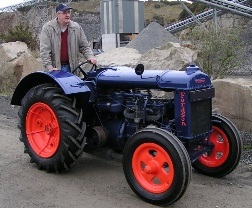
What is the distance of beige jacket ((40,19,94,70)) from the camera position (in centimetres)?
584

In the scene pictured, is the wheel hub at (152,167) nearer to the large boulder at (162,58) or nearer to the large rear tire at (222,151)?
the large rear tire at (222,151)

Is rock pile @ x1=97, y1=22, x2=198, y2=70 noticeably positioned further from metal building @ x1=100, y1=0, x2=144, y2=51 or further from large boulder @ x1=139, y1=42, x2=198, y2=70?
metal building @ x1=100, y1=0, x2=144, y2=51

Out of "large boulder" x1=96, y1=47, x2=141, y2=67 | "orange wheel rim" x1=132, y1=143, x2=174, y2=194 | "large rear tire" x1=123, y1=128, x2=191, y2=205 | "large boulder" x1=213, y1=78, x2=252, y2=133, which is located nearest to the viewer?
"large rear tire" x1=123, y1=128, x2=191, y2=205

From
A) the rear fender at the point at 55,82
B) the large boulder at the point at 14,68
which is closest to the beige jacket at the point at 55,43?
the rear fender at the point at 55,82

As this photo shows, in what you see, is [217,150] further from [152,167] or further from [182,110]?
[152,167]

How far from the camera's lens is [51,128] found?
5.48 meters

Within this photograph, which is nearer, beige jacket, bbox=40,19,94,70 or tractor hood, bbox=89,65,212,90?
tractor hood, bbox=89,65,212,90

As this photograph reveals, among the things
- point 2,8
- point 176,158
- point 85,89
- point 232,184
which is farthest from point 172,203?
point 2,8

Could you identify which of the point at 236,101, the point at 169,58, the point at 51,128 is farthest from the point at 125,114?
the point at 169,58

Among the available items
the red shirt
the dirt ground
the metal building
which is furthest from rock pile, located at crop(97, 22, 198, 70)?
Answer: the metal building

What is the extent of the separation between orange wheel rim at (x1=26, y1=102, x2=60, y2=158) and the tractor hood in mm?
760

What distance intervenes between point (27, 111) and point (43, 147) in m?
0.52

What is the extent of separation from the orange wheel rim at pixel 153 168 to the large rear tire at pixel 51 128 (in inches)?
35.6

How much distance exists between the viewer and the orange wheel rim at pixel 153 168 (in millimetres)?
4305
